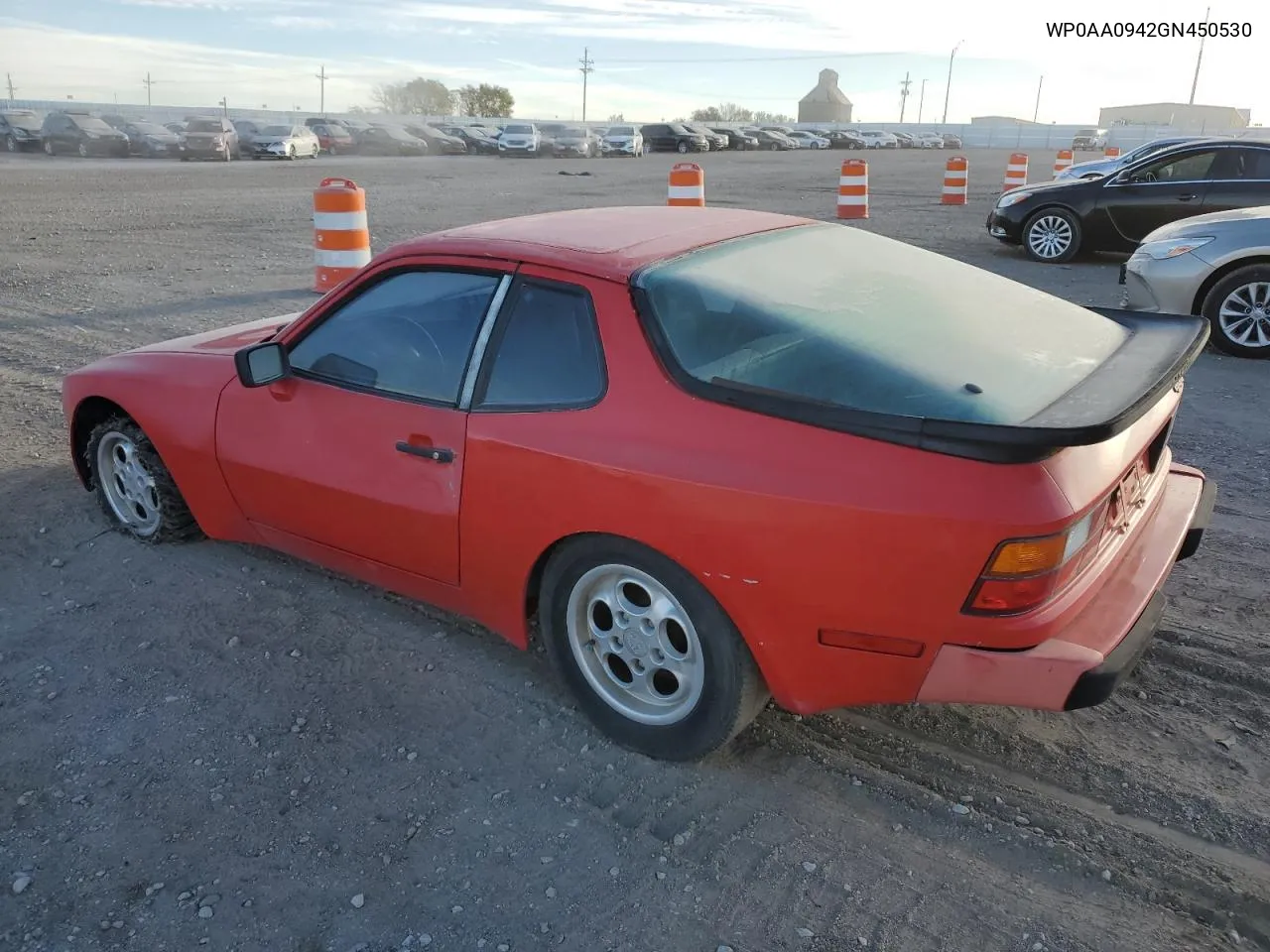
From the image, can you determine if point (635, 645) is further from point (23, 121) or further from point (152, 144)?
point (23, 121)

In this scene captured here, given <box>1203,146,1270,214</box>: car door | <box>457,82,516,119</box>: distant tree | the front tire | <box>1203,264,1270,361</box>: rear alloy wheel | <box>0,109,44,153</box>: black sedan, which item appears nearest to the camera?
the front tire

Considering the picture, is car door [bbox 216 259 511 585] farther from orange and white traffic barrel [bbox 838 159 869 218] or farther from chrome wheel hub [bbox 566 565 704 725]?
orange and white traffic barrel [bbox 838 159 869 218]

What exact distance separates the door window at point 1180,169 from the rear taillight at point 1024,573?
10782 mm

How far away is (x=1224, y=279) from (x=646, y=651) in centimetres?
633

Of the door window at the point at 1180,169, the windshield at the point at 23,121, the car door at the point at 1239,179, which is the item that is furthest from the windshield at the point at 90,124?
the car door at the point at 1239,179

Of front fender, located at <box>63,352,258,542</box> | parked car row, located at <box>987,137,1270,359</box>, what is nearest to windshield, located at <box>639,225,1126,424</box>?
front fender, located at <box>63,352,258,542</box>

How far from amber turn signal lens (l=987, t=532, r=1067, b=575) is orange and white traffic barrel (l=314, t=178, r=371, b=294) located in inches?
286

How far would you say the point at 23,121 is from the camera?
36.9m

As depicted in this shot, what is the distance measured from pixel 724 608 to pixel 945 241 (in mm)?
12255

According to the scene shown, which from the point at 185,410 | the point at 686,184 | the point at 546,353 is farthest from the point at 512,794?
the point at 686,184

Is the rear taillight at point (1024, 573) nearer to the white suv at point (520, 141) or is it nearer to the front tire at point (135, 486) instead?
the front tire at point (135, 486)

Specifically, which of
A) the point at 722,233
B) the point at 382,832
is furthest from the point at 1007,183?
the point at 382,832

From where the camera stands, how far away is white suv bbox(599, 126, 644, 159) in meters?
41.4

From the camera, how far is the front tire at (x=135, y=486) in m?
4.07
